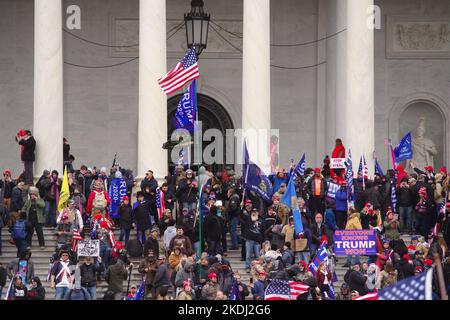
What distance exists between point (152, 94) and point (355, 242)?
447 inches

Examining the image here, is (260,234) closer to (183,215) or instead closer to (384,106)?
(183,215)

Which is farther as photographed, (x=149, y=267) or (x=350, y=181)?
(x=350, y=181)

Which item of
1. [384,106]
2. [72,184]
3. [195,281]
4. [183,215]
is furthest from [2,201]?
[384,106]

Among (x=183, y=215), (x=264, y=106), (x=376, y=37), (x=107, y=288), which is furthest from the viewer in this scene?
(x=376, y=37)

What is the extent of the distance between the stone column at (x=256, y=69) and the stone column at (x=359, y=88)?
113 inches

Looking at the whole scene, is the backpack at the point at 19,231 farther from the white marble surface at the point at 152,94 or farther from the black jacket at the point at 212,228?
the white marble surface at the point at 152,94

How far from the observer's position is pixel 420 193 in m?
47.0

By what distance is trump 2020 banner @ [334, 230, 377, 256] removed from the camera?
A: 136 feet

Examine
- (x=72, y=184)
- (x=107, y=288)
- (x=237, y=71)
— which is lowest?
(x=107, y=288)

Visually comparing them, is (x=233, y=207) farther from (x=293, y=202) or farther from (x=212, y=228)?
(x=293, y=202)

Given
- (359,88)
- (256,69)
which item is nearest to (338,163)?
(359,88)

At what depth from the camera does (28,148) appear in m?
49.7

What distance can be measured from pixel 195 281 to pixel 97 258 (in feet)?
10.6

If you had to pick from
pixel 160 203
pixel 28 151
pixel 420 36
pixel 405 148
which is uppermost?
pixel 420 36
